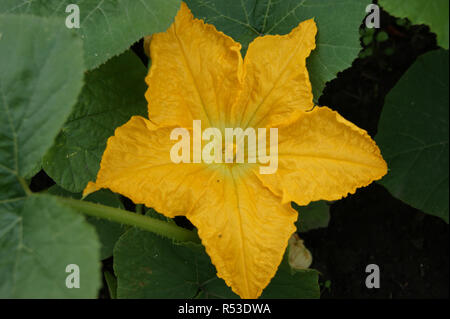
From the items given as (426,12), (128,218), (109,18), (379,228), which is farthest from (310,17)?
(379,228)

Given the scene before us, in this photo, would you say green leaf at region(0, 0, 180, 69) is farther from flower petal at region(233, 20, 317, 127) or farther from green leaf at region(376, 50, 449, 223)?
green leaf at region(376, 50, 449, 223)

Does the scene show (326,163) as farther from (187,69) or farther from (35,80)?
(35,80)

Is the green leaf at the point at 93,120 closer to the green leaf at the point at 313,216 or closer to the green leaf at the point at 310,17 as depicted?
the green leaf at the point at 310,17

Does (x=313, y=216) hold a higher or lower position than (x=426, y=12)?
lower

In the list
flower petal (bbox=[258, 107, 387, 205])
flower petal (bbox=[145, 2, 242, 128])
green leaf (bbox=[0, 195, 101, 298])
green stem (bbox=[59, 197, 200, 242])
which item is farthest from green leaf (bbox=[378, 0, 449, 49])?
green leaf (bbox=[0, 195, 101, 298])

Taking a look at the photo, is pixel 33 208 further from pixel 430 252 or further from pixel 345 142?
pixel 430 252
